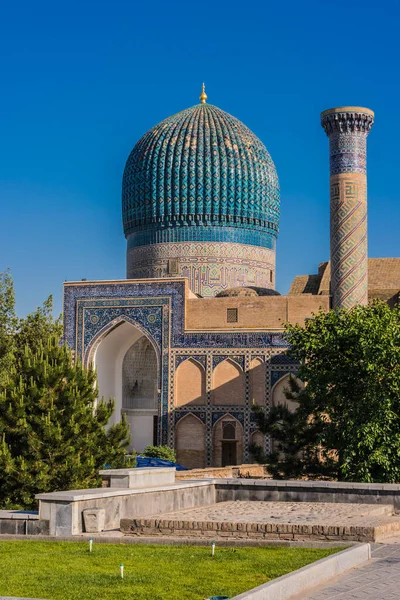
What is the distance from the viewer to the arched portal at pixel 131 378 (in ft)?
75.9

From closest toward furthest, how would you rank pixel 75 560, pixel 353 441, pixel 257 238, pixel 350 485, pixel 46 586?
pixel 46 586
pixel 75 560
pixel 350 485
pixel 353 441
pixel 257 238

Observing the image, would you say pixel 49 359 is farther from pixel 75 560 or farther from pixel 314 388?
pixel 75 560

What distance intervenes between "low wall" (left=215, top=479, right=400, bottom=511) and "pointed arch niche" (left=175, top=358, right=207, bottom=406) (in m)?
11.0

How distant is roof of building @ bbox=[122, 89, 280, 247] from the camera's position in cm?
2580

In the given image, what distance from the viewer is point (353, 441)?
1189 centimetres

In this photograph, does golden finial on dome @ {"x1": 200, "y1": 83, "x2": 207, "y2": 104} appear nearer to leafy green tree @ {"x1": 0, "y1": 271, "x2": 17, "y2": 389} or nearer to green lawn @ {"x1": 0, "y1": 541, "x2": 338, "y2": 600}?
leafy green tree @ {"x1": 0, "y1": 271, "x2": 17, "y2": 389}

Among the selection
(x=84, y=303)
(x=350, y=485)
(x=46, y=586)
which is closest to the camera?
(x=46, y=586)

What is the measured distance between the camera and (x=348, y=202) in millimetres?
20391

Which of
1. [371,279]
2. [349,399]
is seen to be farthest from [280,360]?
[349,399]

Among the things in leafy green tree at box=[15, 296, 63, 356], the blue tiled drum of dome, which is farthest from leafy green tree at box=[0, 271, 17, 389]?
the blue tiled drum of dome

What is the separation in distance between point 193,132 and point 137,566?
21.4 meters

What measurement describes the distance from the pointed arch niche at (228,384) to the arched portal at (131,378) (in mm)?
2454

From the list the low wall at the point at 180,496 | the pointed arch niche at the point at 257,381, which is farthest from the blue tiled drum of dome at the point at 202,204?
the low wall at the point at 180,496

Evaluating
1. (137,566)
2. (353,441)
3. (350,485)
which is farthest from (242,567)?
(353,441)
